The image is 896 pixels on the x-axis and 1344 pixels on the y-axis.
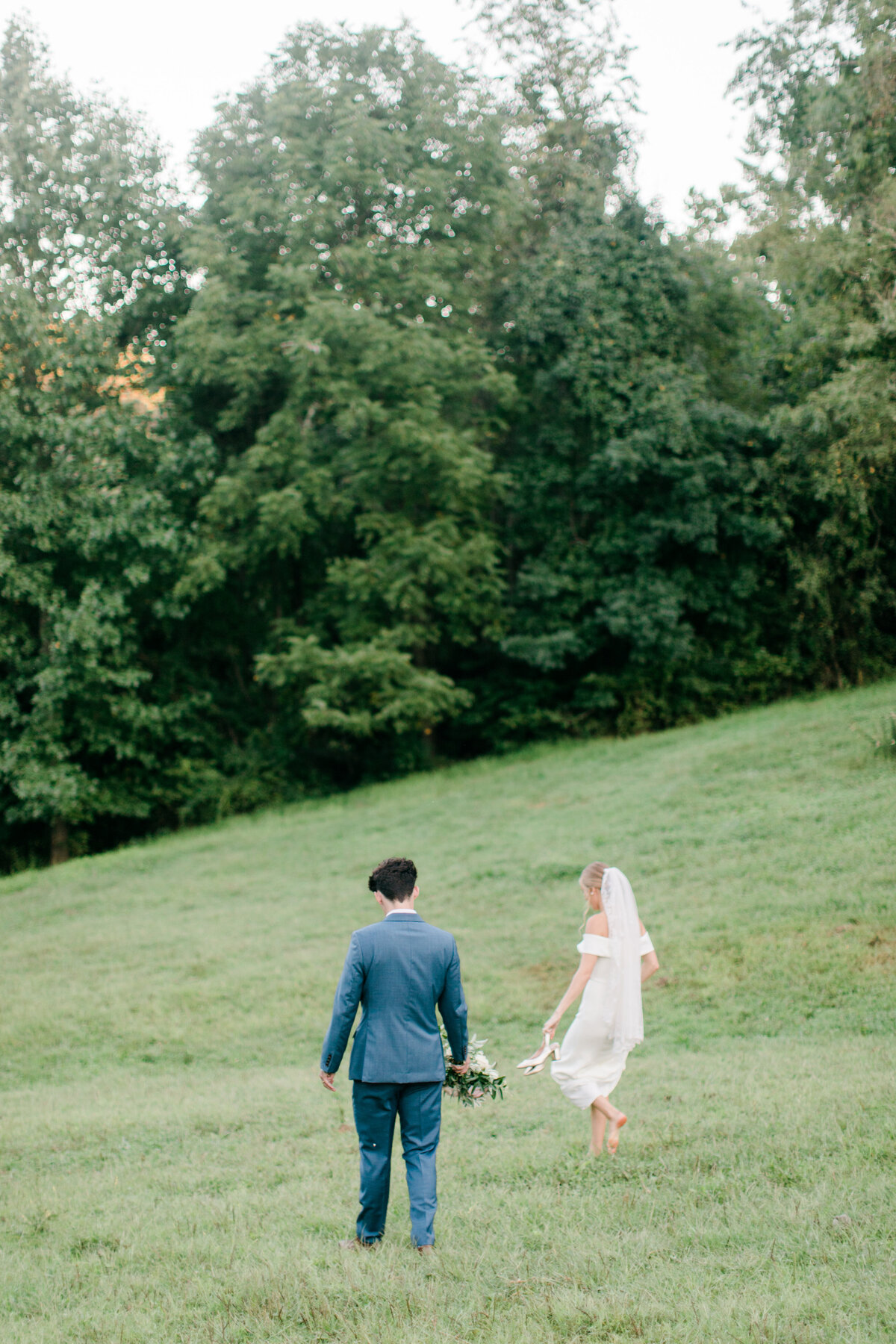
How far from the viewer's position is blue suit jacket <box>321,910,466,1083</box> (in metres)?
4.81

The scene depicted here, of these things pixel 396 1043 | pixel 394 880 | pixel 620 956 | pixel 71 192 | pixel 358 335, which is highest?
pixel 71 192

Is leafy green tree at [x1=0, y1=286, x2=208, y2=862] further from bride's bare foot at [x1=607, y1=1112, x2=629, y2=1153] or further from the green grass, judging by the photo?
bride's bare foot at [x1=607, y1=1112, x2=629, y2=1153]

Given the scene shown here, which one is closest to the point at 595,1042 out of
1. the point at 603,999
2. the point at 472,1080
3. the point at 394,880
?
the point at 603,999

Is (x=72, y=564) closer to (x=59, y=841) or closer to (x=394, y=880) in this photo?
(x=59, y=841)

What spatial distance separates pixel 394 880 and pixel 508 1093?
4.40 metres

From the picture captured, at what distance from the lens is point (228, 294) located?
23125mm

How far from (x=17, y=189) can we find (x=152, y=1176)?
874 inches

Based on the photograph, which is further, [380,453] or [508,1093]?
[380,453]

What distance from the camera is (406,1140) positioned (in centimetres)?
491

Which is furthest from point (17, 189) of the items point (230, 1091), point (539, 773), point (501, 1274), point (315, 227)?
point (501, 1274)

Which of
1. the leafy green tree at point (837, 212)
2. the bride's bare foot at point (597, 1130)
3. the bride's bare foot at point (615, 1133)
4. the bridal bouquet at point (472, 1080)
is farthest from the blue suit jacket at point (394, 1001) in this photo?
the leafy green tree at point (837, 212)

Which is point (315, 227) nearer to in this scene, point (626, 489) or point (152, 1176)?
point (626, 489)

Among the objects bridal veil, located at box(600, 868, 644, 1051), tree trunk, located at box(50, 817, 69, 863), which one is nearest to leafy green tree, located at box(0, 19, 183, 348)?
tree trunk, located at box(50, 817, 69, 863)

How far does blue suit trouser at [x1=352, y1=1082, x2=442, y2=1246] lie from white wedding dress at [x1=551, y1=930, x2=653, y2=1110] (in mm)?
1611
